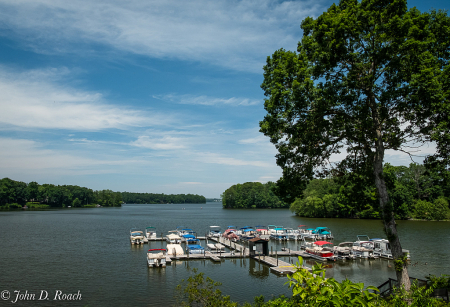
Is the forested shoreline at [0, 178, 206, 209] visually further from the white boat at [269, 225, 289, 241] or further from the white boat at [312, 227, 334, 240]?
the white boat at [312, 227, 334, 240]

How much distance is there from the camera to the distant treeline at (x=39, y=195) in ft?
516

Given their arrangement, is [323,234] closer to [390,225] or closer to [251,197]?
[390,225]

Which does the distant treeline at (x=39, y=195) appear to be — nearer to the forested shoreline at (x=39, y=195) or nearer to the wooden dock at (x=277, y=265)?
the forested shoreline at (x=39, y=195)

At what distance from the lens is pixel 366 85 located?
572 inches

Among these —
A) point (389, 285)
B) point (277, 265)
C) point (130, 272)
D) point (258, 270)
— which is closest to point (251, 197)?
point (277, 265)

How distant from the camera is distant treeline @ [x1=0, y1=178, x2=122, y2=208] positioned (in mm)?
157125

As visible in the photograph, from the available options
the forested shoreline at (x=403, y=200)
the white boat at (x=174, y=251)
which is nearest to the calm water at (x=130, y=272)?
the white boat at (x=174, y=251)

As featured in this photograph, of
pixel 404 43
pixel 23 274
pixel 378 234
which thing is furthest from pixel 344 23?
pixel 378 234

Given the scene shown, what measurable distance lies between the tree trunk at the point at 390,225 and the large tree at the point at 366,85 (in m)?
0.05

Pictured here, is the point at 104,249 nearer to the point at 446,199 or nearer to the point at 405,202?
the point at 405,202

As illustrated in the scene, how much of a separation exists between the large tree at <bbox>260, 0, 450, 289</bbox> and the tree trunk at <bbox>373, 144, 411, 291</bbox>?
0.05 metres

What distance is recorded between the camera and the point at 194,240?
50.8m

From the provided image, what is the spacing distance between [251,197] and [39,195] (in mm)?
121763

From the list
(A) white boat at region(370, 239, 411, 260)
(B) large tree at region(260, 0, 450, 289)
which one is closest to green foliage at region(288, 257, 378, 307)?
(B) large tree at region(260, 0, 450, 289)
